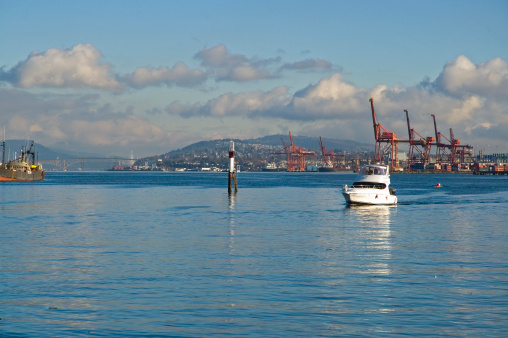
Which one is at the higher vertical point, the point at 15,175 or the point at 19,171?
the point at 19,171

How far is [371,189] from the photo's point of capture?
68.4 metres

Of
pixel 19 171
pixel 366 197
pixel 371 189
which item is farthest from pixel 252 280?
pixel 19 171

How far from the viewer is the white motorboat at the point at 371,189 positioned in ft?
224

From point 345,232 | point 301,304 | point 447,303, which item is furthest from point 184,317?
point 345,232

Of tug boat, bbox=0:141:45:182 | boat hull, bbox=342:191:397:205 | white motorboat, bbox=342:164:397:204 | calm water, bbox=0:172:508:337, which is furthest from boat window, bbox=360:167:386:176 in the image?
tug boat, bbox=0:141:45:182

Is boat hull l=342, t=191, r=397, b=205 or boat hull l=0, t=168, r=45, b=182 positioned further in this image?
boat hull l=0, t=168, r=45, b=182

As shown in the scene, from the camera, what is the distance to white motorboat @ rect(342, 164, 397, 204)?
6812 cm

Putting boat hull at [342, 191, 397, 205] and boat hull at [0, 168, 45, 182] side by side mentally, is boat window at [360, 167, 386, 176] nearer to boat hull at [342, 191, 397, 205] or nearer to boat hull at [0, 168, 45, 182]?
boat hull at [342, 191, 397, 205]

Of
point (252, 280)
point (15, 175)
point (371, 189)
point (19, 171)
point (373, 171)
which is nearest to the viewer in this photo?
point (252, 280)

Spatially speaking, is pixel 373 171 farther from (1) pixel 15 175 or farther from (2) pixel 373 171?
(1) pixel 15 175

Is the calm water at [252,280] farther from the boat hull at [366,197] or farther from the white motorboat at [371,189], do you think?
the white motorboat at [371,189]

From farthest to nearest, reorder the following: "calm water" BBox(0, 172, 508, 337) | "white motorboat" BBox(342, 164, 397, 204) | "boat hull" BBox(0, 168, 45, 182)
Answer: "boat hull" BBox(0, 168, 45, 182), "white motorboat" BBox(342, 164, 397, 204), "calm water" BBox(0, 172, 508, 337)

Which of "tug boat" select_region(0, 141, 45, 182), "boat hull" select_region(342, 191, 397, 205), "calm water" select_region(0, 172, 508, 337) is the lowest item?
"calm water" select_region(0, 172, 508, 337)

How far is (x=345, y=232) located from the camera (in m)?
43.7
